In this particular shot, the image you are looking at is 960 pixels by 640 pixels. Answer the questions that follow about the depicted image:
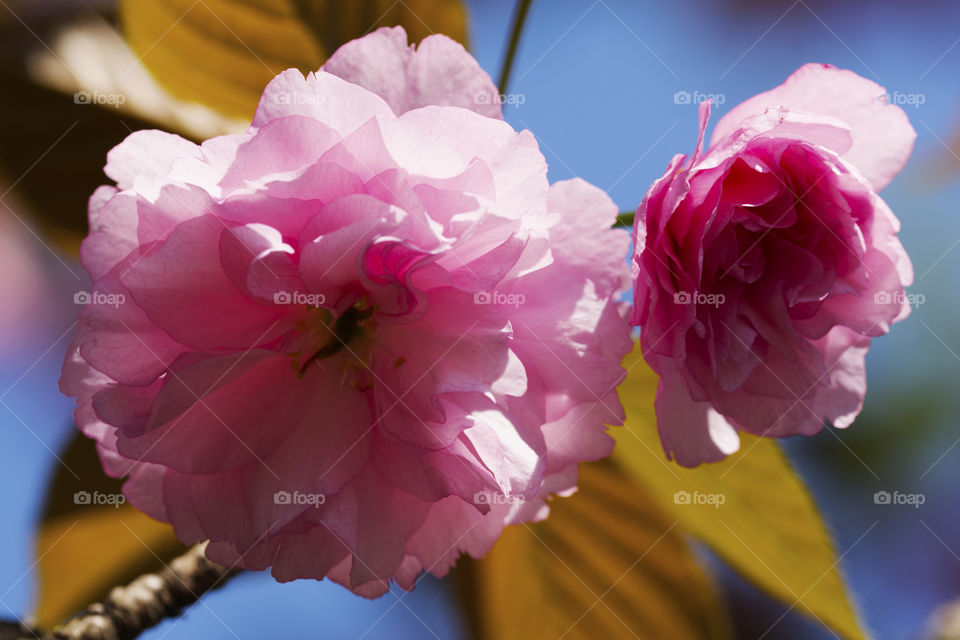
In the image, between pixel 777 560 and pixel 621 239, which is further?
pixel 777 560

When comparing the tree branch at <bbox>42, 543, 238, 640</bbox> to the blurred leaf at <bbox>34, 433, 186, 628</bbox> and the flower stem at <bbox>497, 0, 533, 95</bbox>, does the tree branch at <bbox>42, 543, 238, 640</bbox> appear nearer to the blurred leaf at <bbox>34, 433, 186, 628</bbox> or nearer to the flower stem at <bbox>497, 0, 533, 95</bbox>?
the blurred leaf at <bbox>34, 433, 186, 628</bbox>

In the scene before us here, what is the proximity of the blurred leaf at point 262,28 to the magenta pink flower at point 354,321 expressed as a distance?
20 centimetres

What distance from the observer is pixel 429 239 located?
0.35 m

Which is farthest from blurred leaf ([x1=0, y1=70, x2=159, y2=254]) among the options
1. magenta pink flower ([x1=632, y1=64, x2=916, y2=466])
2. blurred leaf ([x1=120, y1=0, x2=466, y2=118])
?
magenta pink flower ([x1=632, y1=64, x2=916, y2=466])

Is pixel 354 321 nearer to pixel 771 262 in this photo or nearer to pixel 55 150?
pixel 771 262

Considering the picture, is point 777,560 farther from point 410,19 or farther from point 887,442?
point 887,442

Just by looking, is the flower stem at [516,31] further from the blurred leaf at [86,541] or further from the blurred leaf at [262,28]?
the blurred leaf at [86,541]

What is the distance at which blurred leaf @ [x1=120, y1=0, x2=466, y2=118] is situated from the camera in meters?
0.58

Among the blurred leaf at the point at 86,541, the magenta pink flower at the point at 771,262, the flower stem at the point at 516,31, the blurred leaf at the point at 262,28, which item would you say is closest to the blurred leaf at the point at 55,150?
the blurred leaf at the point at 262,28

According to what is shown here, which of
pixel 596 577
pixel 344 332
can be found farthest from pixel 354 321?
pixel 596 577

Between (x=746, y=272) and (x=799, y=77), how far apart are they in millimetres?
124

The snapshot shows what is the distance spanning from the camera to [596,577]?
66cm

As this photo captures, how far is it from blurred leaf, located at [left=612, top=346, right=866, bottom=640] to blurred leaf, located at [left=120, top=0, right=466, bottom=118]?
0.32m

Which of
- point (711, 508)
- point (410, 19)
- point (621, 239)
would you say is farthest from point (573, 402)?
point (410, 19)
